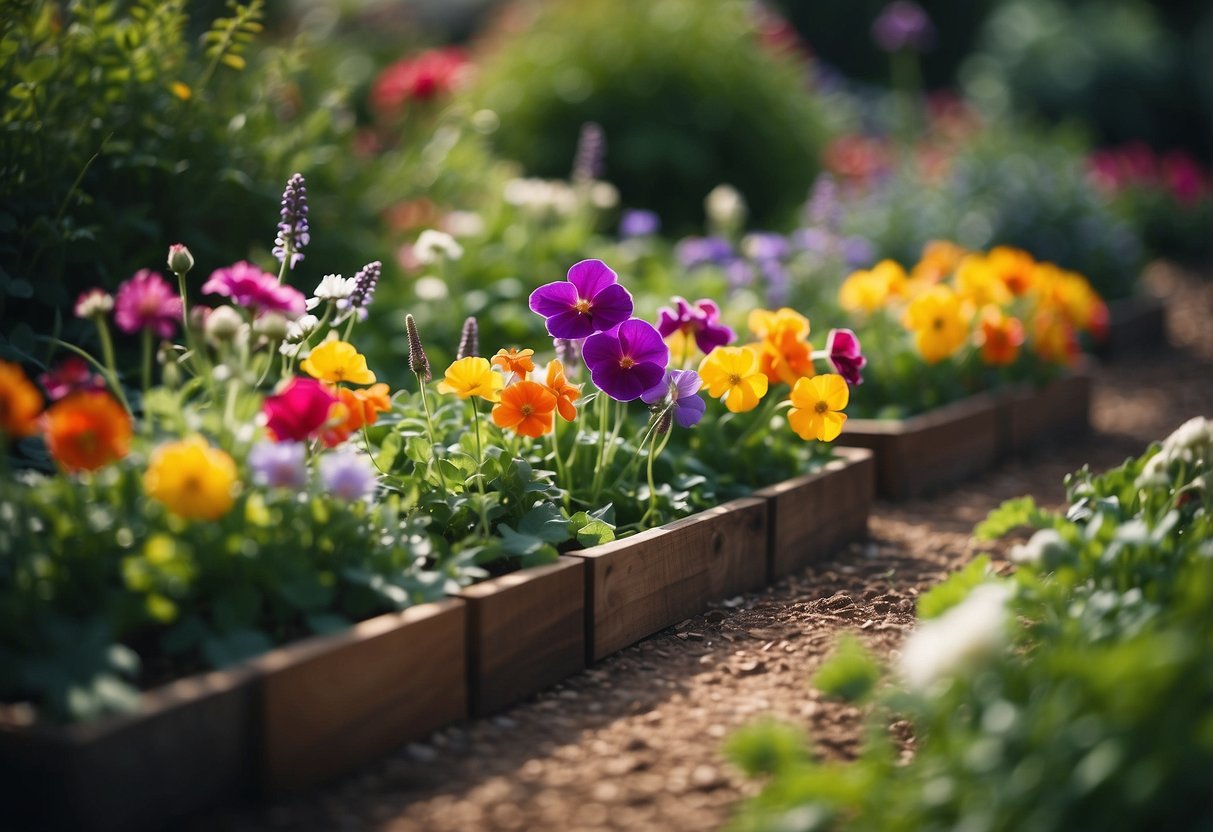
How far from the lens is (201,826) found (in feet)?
5.76

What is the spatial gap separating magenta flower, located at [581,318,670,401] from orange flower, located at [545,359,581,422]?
0.22 ft

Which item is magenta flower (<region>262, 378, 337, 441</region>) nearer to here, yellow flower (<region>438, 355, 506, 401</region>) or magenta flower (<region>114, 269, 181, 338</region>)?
magenta flower (<region>114, 269, 181, 338</region>)

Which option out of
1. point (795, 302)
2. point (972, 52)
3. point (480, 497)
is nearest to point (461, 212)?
point (795, 302)

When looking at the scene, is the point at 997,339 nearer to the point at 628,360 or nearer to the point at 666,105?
the point at 628,360

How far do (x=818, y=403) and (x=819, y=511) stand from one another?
0.58m

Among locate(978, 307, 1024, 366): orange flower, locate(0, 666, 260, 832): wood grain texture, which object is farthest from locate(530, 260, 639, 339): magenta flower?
locate(978, 307, 1024, 366): orange flower

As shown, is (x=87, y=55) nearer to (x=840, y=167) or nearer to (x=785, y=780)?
(x=785, y=780)

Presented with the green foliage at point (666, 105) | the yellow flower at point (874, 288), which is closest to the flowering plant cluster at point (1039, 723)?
the yellow flower at point (874, 288)

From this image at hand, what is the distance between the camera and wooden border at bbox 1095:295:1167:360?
5742 mm

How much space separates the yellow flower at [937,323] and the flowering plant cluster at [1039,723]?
1.59 m

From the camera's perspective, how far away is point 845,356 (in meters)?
2.68

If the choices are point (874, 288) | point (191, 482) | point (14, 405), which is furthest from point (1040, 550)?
point (874, 288)

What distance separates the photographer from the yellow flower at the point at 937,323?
351 cm

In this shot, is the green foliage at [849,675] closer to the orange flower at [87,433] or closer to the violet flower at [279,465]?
the violet flower at [279,465]
